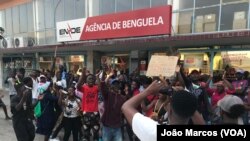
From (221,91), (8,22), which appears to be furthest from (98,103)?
(8,22)

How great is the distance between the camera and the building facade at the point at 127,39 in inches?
378

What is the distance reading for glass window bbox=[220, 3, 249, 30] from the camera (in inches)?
375

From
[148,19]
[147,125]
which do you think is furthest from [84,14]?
[147,125]

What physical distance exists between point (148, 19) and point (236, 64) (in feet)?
10.9

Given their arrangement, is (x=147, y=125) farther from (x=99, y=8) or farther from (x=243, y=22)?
(x=99, y=8)

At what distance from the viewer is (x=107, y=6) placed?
1452 cm

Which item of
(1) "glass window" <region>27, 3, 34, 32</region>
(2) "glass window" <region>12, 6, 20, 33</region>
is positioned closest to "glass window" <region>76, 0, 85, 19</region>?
(1) "glass window" <region>27, 3, 34, 32</region>

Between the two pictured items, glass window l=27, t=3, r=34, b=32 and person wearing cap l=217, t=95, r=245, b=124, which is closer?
person wearing cap l=217, t=95, r=245, b=124

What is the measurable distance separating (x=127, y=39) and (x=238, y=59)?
3.99 m

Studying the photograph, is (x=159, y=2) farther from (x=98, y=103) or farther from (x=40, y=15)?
(x=40, y=15)

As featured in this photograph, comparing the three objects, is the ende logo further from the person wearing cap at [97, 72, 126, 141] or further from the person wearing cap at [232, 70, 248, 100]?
the person wearing cap at [97, 72, 126, 141]

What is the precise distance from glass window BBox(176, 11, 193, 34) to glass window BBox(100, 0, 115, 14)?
3.67 m

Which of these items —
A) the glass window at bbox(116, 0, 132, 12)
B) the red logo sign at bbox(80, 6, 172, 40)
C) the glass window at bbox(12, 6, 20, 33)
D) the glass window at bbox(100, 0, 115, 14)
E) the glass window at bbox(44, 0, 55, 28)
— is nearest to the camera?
Answer: the red logo sign at bbox(80, 6, 172, 40)

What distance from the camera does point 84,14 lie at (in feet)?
51.5
